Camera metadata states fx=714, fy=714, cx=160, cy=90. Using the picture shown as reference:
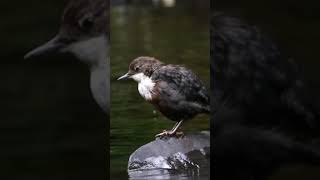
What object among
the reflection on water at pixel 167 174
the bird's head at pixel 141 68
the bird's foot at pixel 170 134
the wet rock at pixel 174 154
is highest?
the bird's head at pixel 141 68

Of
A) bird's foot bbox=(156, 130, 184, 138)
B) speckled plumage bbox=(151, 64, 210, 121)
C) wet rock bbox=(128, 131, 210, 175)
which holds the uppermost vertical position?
speckled plumage bbox=(151, 64, 210, 121)

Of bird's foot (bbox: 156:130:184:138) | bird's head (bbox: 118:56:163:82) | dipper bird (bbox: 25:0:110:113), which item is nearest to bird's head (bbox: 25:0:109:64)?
dipper bird (bbox: 25:0:110:113)

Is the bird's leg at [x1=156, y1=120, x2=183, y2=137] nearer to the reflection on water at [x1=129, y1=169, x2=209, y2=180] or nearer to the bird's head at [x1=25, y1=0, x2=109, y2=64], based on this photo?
the reflection on water at [x1=129, y1=169, x2=209, y2=180]

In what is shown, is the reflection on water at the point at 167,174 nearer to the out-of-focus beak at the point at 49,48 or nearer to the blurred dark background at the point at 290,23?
the blurred dark background at the point at 290,23

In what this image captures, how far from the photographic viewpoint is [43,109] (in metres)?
3.24

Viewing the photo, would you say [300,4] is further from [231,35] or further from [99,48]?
[99,48]

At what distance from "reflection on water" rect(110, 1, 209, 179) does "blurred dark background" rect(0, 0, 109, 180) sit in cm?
8

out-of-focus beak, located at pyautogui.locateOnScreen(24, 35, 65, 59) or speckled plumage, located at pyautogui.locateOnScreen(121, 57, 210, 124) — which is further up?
out-of-focus beak, located at pyautogui.locateOnScreen(24, 35, 65, 59)

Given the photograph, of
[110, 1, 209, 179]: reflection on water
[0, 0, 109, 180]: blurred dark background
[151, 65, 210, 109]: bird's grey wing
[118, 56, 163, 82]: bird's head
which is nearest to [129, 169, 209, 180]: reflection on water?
[110, 1, 209, 179]: reflection on water

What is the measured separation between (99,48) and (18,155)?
23.9 inches

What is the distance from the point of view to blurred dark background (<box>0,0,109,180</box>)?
126 inches

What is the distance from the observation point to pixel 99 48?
321 cm

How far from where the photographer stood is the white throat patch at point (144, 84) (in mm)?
3205

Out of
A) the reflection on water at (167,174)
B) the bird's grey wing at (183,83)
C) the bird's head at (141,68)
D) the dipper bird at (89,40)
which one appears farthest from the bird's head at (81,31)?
the reflection on water at (167,174)
